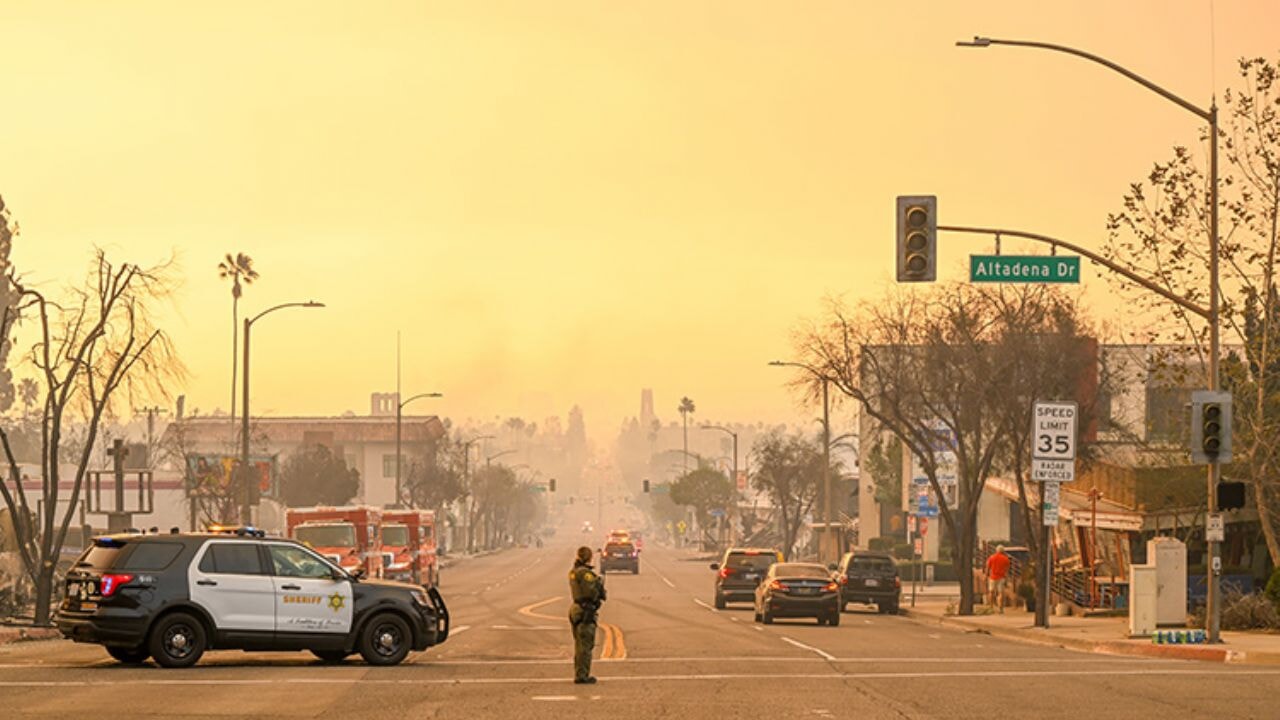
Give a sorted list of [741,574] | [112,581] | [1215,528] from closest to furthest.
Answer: [112,581]
[1215,528]
[741,574]

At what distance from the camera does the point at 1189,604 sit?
1779 inches

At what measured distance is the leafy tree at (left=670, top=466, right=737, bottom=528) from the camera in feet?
559

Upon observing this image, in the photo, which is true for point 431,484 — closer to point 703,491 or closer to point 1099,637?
point 703,491

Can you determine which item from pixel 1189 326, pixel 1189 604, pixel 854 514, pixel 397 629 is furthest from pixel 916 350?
pixel 854 514

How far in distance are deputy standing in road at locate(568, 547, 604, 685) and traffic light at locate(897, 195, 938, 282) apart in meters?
7.59

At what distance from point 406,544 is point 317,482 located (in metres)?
76.2

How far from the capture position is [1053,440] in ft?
129

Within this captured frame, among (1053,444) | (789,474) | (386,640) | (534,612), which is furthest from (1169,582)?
(789,474)

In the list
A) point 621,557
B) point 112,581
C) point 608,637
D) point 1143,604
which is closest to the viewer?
point 112,581

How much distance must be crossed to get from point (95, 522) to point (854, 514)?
6431cm

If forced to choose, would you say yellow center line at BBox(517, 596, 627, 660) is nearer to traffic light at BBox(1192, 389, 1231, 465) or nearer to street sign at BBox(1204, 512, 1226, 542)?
street sign at BBox(1204, 512, 1226, 542)

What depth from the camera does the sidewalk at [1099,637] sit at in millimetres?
30594

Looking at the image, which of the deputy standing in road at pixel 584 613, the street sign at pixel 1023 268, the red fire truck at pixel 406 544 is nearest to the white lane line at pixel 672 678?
the deputy standing in road at pixel 584 613

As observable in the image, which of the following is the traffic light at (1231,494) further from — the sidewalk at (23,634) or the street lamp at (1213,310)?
the sidewalk at (23,634)
